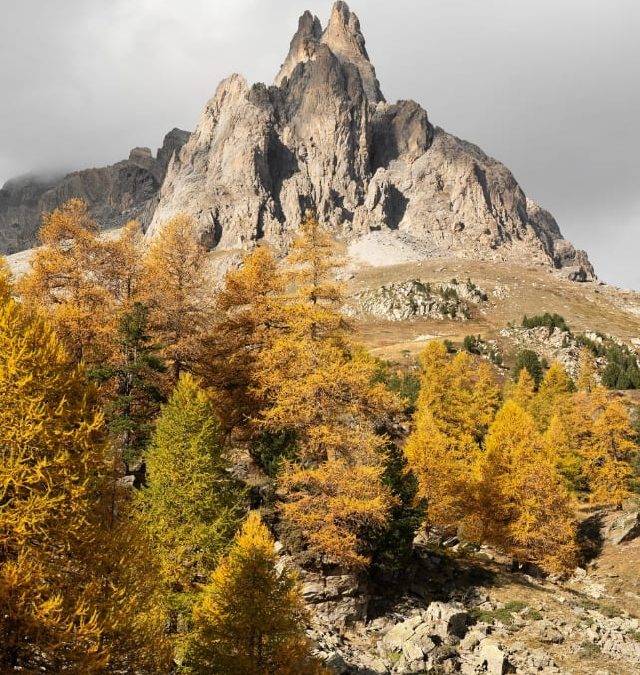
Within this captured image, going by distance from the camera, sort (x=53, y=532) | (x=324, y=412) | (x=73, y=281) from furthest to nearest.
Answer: (x=73, y=281) < (x=324, y=412) < (x=53, y=532)

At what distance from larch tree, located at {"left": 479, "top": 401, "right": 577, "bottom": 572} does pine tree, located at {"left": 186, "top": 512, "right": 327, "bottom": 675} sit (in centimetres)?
1887

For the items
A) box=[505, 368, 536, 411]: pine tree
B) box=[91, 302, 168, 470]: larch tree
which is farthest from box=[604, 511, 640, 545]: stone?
box=[91, 302, 168, 470]: larch tree

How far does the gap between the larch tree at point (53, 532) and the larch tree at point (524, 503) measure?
79.2 feet

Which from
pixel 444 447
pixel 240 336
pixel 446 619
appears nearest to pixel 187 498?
pixel 240 336

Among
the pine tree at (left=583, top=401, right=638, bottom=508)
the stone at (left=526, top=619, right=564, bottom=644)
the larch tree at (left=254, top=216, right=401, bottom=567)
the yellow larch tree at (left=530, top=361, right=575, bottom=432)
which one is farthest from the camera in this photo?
the yellow larch tree at (left=530, top=361, right=575, bottom=432)

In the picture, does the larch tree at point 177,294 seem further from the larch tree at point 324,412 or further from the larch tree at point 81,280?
the larch tree at point 324,412

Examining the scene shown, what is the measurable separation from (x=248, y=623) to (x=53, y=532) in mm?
6360

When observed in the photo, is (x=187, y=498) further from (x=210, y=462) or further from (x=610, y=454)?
(x=610, y=454)

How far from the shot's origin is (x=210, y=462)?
17312 mm

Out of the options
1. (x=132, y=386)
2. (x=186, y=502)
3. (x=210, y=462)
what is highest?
(x=132, y=386)

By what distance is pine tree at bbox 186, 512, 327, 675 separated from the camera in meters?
12.6

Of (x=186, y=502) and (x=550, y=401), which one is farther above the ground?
(x=550, y=401)

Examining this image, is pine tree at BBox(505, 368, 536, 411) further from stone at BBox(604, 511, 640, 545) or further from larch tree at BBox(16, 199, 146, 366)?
larch tree at BBox(16, 199, 146, 366)

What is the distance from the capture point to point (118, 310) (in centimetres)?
2778
